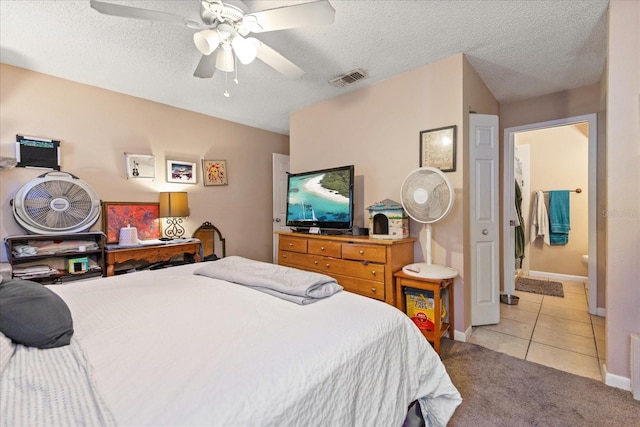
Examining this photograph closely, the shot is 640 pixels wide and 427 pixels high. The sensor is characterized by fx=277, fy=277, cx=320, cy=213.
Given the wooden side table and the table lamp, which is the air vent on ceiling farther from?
the table lamp

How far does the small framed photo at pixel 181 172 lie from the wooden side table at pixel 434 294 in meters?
2.87

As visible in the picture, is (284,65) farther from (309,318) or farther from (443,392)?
(443,392)

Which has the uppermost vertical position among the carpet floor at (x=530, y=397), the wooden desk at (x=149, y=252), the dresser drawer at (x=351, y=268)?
the wooden desk at (x=149, y=252)

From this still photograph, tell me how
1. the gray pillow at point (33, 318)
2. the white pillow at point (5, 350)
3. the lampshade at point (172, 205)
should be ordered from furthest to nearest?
the lampshade at point (172, 205) → the gray pillow at point (33, 318) → the white pillow at point (5, 350)

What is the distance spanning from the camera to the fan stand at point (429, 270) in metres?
2.10

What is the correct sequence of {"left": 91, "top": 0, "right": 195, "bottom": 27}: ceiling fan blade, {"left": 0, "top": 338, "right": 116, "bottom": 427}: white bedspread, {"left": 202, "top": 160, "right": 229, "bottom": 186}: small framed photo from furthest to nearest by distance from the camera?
{"left": 202, "top": 160, "right": 229, "bottom": 186}: small framed photo, {"left": 91, "top": 0, "right": 195, "bottom": 27}: ceiling fan blade, {"left": 0, "top": 338, "right": 116, "bottom": 427}: white bedspread

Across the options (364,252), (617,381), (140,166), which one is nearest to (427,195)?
(364,252)

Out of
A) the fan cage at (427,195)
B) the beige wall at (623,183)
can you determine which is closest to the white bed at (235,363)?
the fan cage at (427,195)

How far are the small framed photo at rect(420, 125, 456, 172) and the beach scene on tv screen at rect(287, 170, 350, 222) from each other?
75 cm

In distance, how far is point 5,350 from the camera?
769 millimetres

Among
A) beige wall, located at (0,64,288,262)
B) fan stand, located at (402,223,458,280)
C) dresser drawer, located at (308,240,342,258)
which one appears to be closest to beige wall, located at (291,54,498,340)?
fan stand, located at (402,223,458,280)

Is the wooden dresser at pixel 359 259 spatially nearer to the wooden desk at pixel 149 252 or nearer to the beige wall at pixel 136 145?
the wooden desk at pixel 149 252

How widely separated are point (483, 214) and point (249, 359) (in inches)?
99.9

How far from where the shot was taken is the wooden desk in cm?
269
